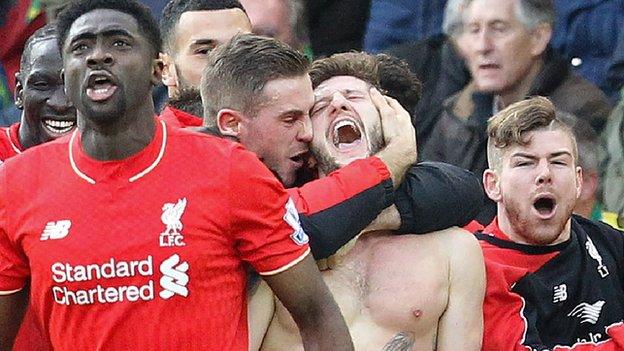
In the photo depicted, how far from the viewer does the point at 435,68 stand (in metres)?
6.54

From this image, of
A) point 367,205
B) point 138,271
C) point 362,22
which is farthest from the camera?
point 362,22

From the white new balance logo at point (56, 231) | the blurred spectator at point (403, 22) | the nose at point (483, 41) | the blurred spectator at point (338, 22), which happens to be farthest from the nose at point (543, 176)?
the blurred spectator at point (338, 22)

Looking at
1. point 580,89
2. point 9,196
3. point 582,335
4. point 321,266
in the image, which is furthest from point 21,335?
point 580,89

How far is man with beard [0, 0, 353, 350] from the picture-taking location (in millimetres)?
3596

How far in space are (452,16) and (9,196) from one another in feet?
10.2

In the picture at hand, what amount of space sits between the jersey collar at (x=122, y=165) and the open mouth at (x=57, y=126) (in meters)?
1.21

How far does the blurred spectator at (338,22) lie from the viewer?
6938 millimetres

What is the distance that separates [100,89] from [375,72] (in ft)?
3.54

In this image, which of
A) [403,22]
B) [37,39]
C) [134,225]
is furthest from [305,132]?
[403,22]

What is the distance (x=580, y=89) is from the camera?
6.09m

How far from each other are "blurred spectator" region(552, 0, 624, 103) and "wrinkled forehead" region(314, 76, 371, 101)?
2.13 m

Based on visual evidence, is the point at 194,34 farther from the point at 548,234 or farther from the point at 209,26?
the point at 548,234

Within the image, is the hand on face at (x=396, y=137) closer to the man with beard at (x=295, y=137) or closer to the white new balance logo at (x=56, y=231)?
the man with beard at (x=295, y=137)

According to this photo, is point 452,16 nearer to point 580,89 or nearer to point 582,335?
point 580,89
